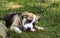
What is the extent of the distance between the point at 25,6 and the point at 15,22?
3302 mm

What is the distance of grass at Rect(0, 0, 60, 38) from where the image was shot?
364 inches

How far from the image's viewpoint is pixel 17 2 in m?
13.5

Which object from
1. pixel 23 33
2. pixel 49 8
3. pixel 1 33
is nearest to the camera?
pixel 1 33

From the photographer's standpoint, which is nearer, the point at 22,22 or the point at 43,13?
the point at 22,22

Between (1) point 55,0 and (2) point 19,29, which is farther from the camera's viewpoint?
(1) point 55,0

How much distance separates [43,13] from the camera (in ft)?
38.8

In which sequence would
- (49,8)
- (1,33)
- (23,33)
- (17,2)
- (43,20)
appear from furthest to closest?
(17,2) → (49,8) → (43,20) → (23,33) → (1,33)

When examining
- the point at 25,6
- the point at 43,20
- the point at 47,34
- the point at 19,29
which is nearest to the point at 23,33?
the point at 19,29

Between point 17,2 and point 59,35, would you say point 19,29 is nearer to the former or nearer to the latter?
point 59,35

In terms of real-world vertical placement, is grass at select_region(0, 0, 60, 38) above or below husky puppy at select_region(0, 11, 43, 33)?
below

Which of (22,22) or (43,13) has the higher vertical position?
(22,22)

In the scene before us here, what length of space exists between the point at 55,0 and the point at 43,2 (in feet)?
1.97

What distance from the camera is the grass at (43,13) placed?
925 cm

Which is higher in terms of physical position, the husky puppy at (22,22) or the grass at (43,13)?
the husky puppy at (22,22)
